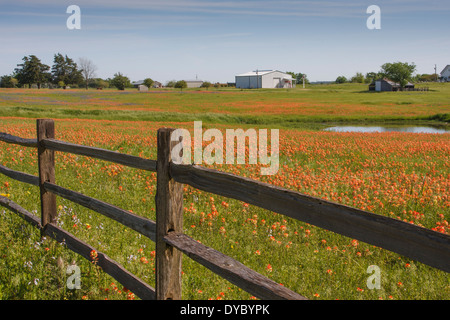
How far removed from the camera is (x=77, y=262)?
483 cm

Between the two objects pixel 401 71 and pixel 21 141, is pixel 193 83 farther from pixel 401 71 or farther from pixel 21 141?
pixel 21 141

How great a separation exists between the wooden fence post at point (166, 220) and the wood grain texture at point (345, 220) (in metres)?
0.41

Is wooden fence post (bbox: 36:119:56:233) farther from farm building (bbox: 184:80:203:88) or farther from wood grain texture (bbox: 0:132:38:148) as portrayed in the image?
farm building (bbox: 184:80:203:88)

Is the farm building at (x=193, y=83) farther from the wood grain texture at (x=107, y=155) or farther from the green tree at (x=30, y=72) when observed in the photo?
the wood grain texture at (x=107, y=155)

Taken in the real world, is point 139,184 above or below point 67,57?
below

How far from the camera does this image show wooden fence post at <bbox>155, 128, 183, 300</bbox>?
11.5 ft

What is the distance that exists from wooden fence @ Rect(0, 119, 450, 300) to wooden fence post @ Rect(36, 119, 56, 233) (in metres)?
0.03

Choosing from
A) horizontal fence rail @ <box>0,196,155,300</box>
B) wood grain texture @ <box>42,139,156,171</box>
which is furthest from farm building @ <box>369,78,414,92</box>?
wood grain texture @ <box>42,139,156,171</box>

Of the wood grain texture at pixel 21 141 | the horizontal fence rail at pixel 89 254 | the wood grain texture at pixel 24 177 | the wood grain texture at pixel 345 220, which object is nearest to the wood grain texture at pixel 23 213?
the horizontal fence rail at pixel 89 254

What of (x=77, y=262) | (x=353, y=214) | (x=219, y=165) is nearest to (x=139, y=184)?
(x=219, y=165)

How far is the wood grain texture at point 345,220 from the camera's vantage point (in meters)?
2.01
